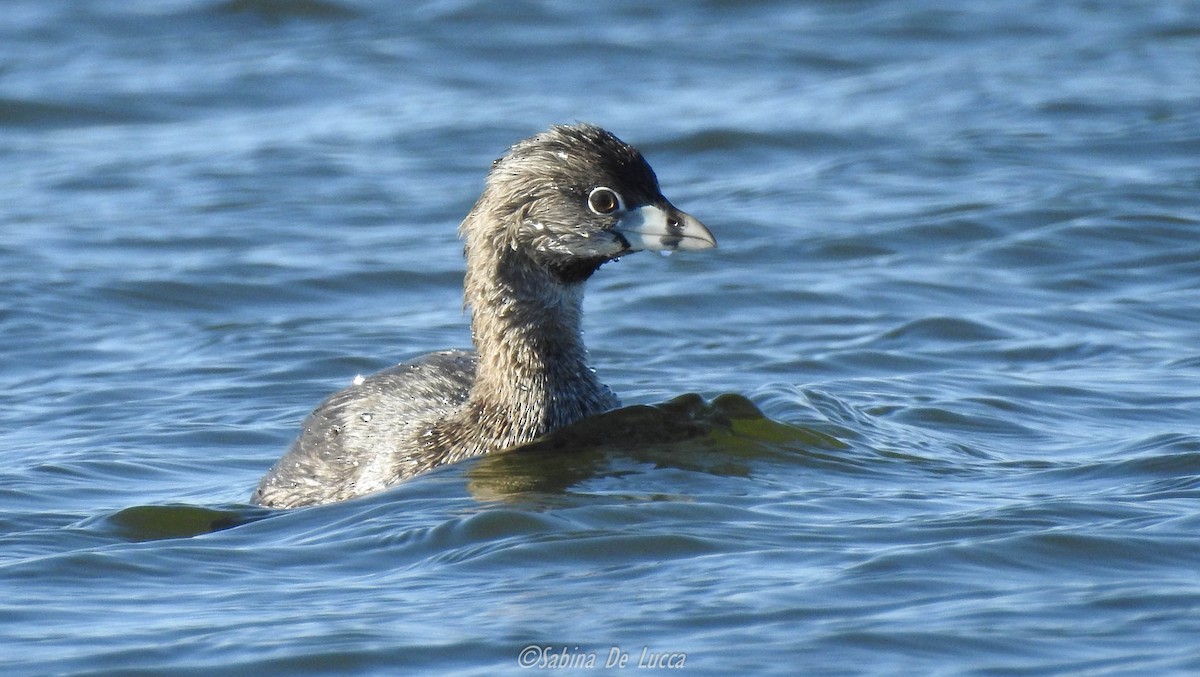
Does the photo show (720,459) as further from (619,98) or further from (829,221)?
(619,98)

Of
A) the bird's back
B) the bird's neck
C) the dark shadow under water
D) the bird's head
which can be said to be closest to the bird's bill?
the bird's head

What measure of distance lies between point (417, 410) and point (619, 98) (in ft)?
34.6

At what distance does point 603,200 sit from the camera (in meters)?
8.73

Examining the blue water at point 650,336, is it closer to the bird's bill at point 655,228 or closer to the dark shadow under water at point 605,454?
the dark shadow under water at point 605,454

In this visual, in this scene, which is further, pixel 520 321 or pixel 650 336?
pixel 650 336

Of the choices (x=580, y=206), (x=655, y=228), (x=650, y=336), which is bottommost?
(x=650, y=336)

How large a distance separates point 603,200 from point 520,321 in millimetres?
697

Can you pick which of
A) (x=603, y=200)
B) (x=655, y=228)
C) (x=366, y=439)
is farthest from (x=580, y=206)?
(x=366, y=439)

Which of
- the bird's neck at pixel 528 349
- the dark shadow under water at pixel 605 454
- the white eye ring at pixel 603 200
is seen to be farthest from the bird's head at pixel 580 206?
the dark shadow under water at pixel 605 454

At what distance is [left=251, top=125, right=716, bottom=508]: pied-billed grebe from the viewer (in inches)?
345

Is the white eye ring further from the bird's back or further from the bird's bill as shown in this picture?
the bird's back

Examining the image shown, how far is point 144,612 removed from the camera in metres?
7.20

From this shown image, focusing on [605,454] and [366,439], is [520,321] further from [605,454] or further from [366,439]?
[366,439]

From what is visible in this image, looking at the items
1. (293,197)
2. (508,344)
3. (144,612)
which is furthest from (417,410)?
(293,197)
